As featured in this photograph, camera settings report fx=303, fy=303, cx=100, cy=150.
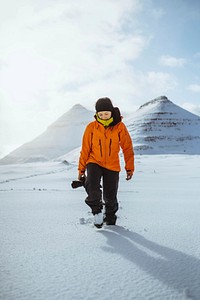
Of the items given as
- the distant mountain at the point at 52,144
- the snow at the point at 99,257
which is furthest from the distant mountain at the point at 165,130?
the snow at the point at 99,257

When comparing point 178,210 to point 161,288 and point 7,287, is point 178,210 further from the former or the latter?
point 7,287

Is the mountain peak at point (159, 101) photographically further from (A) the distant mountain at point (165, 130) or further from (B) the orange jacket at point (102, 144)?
(B) the orange jacket at point (102, 144)

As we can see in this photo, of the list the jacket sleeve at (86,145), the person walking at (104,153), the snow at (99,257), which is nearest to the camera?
the snow at (99,257)

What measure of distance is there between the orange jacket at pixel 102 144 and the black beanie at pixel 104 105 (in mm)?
180

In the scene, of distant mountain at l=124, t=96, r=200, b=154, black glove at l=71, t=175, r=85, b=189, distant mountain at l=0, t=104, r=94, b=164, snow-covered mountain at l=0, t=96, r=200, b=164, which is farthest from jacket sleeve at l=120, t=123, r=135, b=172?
distant mountain at l=0, t=104, r=94, b=164

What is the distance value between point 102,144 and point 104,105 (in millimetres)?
466

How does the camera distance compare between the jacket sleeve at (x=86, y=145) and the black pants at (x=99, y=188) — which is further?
the jacket sleeve at (x=86, y=145)

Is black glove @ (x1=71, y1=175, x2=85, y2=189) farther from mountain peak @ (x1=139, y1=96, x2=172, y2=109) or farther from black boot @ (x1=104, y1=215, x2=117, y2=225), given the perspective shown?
mountain peak @ (x1=139, y1=96, x2=172, y2=109)

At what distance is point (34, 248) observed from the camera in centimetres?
226

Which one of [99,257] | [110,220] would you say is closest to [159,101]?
[110,220]

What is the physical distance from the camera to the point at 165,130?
325 ft

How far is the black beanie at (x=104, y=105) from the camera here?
348cm

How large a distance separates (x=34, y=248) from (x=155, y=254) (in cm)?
89

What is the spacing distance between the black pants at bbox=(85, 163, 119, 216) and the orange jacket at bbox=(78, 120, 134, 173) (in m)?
0.08
